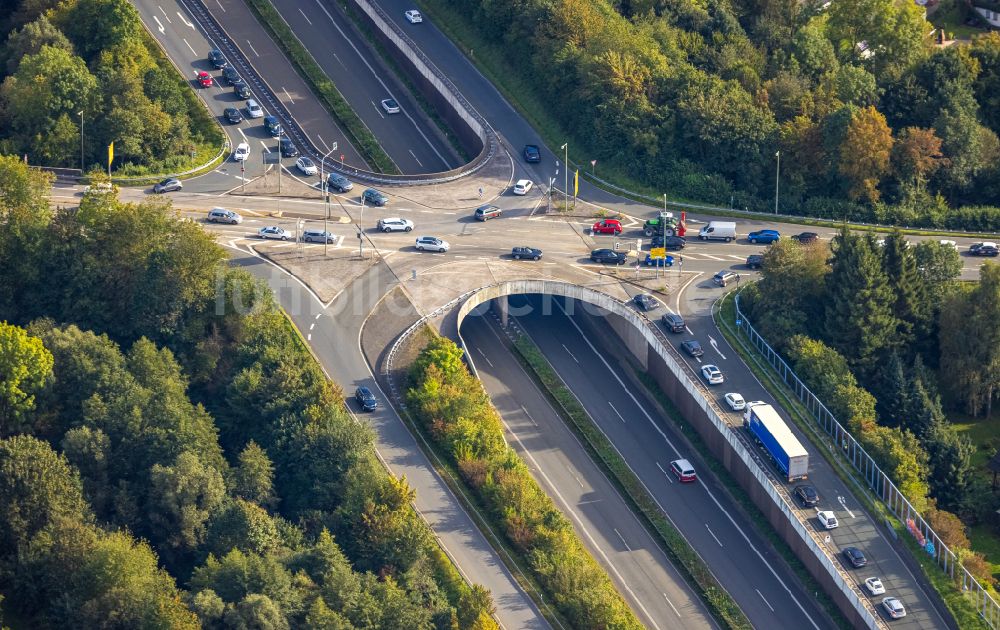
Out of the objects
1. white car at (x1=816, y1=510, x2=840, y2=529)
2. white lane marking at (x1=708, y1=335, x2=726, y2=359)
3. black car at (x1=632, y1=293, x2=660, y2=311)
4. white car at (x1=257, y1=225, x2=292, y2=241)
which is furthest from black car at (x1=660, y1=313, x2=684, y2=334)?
white car at (x1=257, y1=225, x2=292, y2=241)

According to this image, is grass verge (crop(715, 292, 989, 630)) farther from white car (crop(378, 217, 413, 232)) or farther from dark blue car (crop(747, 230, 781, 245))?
white car (crop(378, 217, 413, 232))

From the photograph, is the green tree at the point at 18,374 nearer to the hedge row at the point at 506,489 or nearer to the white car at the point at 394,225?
the hedge row at the point at 506,489

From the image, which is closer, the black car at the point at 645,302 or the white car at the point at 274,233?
the black car at the point at 645,302

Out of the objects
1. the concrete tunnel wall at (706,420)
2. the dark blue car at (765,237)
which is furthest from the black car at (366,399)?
the dark blue car at (765,237)

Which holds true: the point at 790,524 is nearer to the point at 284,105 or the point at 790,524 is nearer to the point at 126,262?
the point at 126,262

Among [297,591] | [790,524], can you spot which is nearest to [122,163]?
[297,591]
